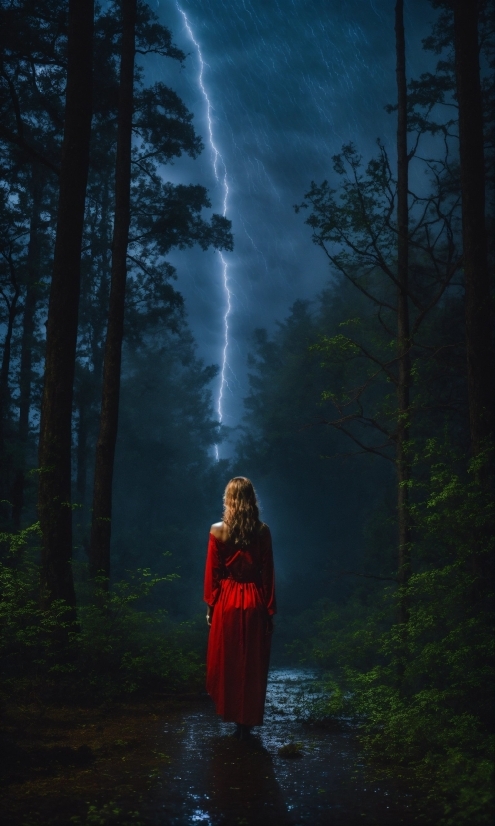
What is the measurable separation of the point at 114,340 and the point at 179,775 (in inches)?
334

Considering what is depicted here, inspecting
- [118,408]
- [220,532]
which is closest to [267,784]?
[220,532]

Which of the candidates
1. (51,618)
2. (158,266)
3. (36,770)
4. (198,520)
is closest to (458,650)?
(36,770)

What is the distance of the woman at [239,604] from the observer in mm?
6133

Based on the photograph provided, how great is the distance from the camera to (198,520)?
152 feet

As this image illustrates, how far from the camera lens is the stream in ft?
12.7

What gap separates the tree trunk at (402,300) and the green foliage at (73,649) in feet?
11.8

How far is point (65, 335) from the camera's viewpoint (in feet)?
27.7

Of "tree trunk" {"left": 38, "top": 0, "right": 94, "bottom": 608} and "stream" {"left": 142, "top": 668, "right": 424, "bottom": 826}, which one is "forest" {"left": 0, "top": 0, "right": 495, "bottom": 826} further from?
"stream" {"left": 142, "top": 668, "right": 424, "bottom": 826}

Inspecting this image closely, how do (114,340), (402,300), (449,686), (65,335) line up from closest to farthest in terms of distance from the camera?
(449,686), (65,335), (402,300), (114,340)

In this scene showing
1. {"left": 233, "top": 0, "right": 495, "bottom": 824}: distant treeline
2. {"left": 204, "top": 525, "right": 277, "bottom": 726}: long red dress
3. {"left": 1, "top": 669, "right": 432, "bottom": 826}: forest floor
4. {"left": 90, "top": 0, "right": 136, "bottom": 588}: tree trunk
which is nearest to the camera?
{"left": 1, "top": 669, "right": 432, "bottom": 826}: forest floor

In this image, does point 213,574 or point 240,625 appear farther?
point 213,574

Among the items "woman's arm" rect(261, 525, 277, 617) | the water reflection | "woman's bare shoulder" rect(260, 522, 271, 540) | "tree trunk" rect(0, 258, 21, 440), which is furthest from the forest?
"woman's bare shoulder" rect(260, 522, 271, 540)

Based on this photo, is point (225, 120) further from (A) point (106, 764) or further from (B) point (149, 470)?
(A) point (106, 764)

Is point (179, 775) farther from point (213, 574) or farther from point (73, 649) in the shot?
point (73, 649)
